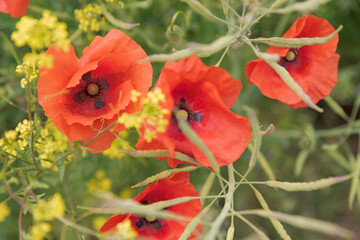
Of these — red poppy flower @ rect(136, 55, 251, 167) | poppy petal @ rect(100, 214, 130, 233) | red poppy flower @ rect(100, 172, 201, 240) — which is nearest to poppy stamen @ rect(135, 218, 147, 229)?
red poppy flower @ rect(100, 172, 201, 240)

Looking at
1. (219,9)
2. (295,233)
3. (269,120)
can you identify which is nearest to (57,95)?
(219,9)

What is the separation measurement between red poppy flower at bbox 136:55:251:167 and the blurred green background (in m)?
0.47

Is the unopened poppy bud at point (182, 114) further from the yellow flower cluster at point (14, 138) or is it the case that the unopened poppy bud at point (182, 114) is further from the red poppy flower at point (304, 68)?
the yellow flower cluster at point (14, 138)

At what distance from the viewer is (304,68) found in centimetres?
177

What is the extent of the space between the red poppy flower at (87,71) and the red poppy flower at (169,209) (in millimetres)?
262

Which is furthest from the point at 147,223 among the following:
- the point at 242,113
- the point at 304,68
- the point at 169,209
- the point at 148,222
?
the point at 242,113

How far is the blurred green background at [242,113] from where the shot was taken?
89.3 inches

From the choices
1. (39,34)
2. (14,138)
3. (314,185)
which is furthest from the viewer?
(14,138)

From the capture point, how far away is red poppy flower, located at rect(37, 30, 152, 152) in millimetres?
1428

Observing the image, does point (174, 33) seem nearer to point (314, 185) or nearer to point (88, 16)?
point (88, 16)

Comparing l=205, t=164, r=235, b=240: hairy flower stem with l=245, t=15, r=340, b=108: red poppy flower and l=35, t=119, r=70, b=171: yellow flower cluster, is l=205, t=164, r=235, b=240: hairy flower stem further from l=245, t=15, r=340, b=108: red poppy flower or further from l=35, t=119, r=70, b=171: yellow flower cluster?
l=35, t=119, r=70, b=171: yellow flower cluster

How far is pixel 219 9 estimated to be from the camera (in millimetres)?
2482

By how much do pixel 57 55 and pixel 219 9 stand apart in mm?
1344

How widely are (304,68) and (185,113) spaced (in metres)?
0.62
